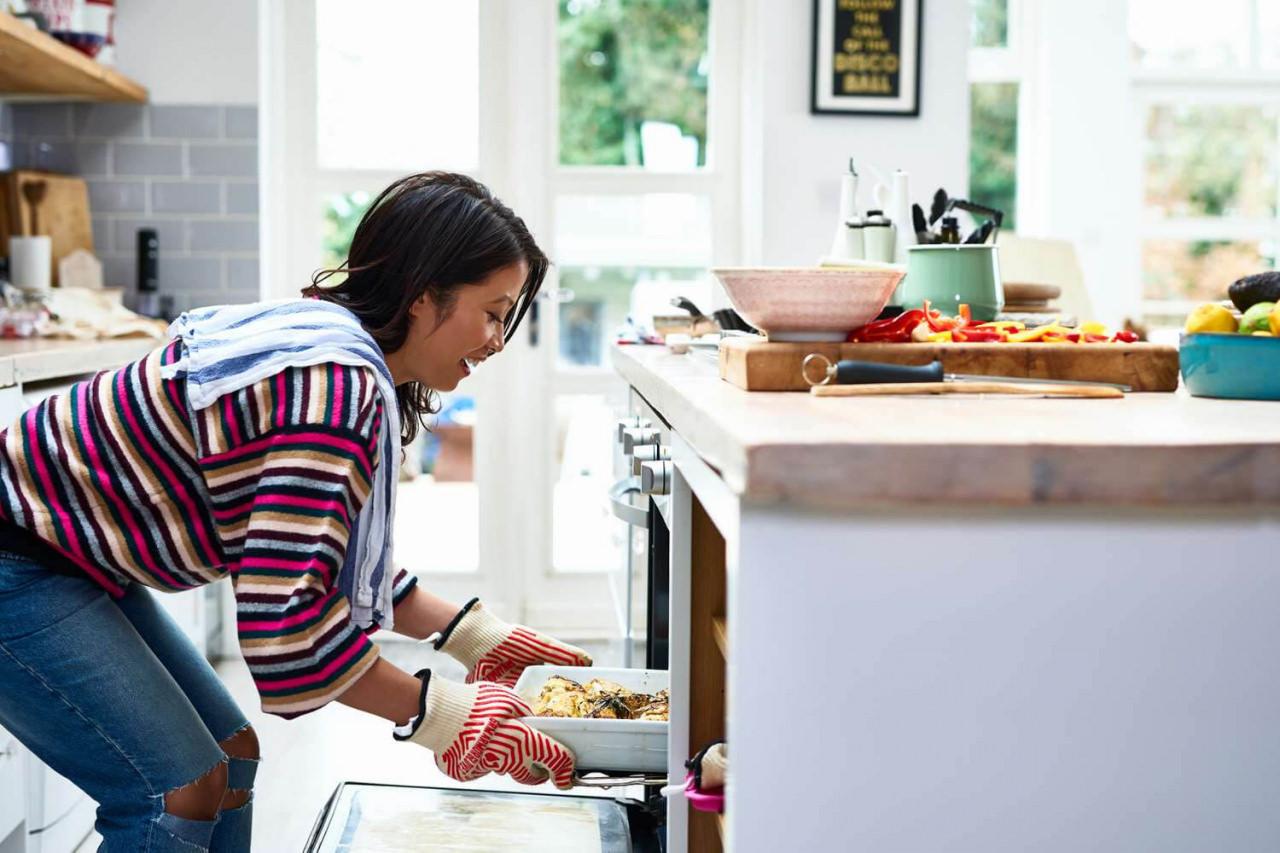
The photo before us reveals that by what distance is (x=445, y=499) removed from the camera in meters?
4.25

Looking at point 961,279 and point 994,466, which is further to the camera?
point 961,279

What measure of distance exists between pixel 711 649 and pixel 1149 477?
76 centimetres

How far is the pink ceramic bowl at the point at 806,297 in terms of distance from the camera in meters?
1.38

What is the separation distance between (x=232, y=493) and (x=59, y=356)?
1456 mm

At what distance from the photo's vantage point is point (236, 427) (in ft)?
4.19

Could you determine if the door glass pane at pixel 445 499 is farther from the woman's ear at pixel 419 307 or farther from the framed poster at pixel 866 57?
the woman's ear at pixel 419 307

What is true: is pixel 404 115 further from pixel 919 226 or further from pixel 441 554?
pixel 919 226

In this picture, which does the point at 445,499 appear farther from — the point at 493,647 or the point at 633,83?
the point at 493,647

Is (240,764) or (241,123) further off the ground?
(241,123)

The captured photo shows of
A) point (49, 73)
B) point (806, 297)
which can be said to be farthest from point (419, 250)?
point (49, 73)

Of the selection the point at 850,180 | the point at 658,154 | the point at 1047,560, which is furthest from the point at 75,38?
the point at 1047,560

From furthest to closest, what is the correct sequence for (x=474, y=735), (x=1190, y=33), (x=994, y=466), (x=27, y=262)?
(x=1190, y=33) < (x=27, y=262) < (x=474, y=735) < (x=994, y=466)

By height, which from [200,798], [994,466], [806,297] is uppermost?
[806,297]

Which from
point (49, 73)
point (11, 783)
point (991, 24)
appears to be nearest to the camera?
point (11, 783)
